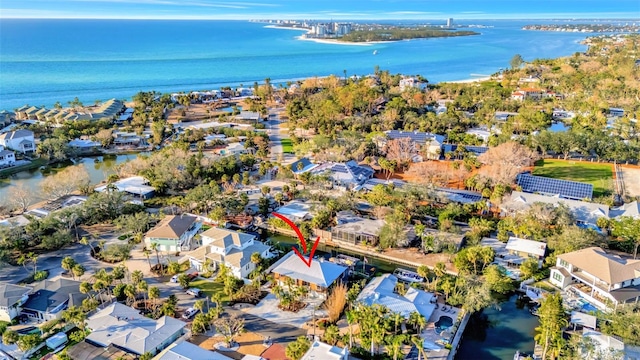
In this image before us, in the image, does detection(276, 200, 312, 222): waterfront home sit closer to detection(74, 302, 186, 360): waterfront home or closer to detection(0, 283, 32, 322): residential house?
detection(74, 302, 186, 360): waterfront home

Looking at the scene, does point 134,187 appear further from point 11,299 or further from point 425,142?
point 425,142

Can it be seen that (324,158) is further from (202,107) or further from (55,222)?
(202,107)

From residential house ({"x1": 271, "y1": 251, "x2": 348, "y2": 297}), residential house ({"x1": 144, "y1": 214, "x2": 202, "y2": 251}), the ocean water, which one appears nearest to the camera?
residential house ({"x1": 271, "y1": 251, "x2": 348, "y2": 297})

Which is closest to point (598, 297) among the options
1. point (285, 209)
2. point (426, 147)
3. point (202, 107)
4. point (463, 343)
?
point (463, 343)

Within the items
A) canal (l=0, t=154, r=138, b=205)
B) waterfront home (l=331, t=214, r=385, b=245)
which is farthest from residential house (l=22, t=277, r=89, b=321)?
canal (l=0, t=154, r=138, b=205)

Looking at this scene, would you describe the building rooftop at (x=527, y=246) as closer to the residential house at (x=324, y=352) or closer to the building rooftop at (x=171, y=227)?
the residential house at (x=324, y=352)
